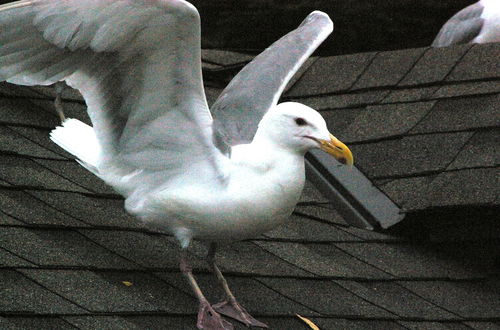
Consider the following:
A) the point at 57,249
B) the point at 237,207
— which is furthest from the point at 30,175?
the point at 237,207

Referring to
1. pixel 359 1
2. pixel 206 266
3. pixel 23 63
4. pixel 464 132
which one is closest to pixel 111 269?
pixel 206 266

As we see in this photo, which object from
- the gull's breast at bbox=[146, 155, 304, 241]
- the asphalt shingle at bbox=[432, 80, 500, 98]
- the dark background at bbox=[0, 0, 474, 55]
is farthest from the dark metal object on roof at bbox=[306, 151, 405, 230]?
the dark background at bbox=[0, 0, 474, 55]

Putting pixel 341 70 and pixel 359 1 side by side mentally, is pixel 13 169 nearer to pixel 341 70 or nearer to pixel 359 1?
pixel 341 70

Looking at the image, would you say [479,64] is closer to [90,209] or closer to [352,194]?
[352,194]

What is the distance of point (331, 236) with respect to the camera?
431 cm

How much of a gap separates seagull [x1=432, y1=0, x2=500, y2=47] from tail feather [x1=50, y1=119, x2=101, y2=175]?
10.2 ft

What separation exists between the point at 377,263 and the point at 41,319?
142 cm

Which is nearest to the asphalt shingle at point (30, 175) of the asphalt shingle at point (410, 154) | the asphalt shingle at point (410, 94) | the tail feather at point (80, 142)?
the tail feather at point (80, 142)

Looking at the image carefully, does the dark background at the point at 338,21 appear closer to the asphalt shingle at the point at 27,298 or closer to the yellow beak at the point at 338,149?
the yellow beak at the point at 338,149

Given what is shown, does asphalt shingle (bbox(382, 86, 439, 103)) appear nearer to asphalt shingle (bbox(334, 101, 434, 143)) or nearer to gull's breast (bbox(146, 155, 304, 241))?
asphalt shingle (bbox(334, 101, 434, 143))

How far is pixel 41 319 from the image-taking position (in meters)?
3.14

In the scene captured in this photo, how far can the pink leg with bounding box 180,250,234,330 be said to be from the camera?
345 centimetres

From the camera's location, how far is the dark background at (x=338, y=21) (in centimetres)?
757

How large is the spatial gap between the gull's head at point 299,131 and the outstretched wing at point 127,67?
0.66ft
